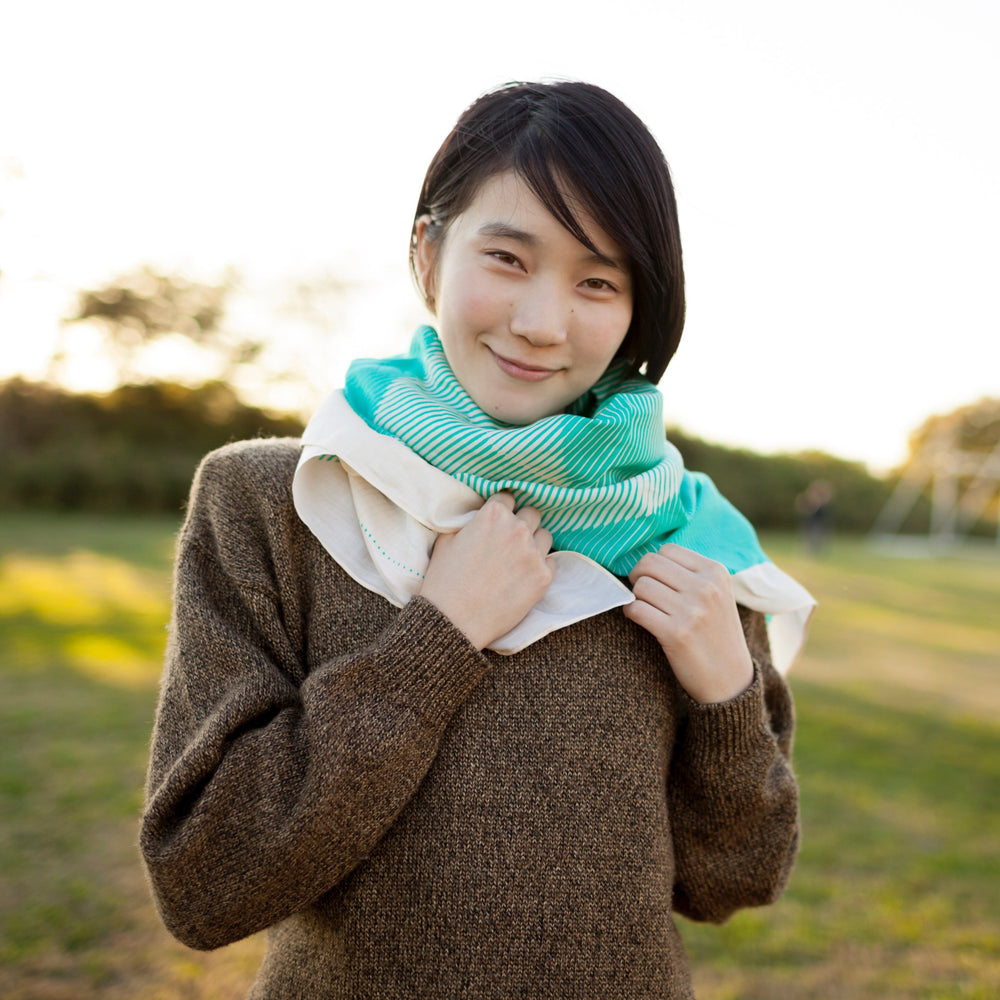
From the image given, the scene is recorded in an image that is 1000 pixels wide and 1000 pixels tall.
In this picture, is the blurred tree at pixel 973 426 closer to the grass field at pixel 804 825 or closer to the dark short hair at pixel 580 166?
the grass field at pixel 804 825

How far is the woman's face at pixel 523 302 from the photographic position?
1.22m

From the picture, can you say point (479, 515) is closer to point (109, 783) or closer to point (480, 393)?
point (480, 393)

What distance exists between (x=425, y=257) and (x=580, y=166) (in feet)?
1.08

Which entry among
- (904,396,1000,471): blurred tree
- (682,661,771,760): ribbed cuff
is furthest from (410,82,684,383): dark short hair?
(904,396,1000,471): blurred tree

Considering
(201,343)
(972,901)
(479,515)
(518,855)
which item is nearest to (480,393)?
(479,515)

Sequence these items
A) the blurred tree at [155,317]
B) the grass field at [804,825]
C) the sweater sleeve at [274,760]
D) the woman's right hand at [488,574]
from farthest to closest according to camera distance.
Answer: the blurred tree at [155,317], the grass field at [804,825], the woman's right hand at [488,574], the sweater sleeve at [274,760]

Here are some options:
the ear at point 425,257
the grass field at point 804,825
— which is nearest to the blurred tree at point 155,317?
the grass field at point 804,825

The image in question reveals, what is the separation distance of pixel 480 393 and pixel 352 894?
73 cm

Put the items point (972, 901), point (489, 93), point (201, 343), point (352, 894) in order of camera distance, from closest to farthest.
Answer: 1. point (352, 894)
2. point (489, 93)
3. point (972, 901)
4. point (201, 343)

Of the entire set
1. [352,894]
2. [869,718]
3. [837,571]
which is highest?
[352,894]

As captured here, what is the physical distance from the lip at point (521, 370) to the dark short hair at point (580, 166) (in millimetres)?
193

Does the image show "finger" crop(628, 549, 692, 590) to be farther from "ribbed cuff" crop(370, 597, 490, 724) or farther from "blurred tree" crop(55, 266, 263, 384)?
"blurred tree" crop(55, 266, 263, 384)

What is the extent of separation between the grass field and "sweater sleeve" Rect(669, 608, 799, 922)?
1724 mm

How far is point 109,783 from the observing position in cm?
397
